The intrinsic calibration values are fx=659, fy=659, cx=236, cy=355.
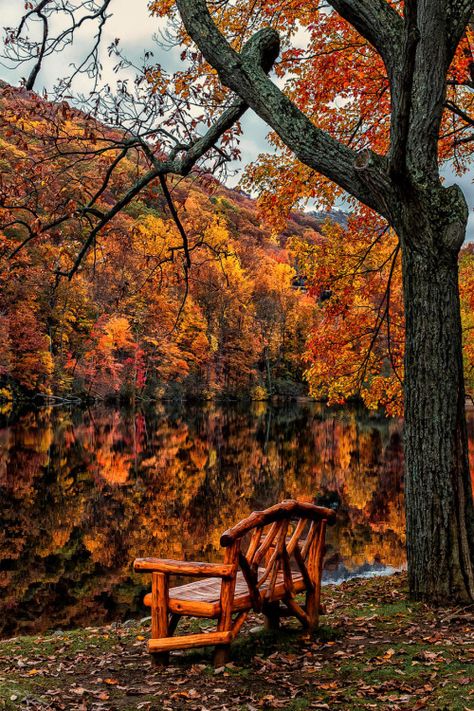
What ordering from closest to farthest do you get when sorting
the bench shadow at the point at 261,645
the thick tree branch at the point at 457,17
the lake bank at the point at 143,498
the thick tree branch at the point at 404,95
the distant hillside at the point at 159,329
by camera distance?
the thick tree branch at the point at 404,95, the bench shadow at the point at 261,645, the thick tree branch at the point at 457,17, the lake bank at the point at 143,498, the distant hillside at the point at 159,329

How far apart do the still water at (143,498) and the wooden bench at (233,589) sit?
5810 mm

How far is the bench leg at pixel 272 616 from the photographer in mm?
6301

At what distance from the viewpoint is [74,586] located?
1259 centimetres

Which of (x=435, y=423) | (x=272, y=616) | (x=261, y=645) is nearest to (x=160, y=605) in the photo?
(x=261, y=645)

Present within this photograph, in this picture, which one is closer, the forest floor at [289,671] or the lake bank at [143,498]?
the forest floor at [289,671]

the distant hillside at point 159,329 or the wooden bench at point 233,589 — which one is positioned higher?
the distant hillside at point 159,329

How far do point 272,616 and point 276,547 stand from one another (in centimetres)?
93

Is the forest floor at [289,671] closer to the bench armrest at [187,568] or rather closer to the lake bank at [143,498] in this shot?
the bench armrest at [187,568]

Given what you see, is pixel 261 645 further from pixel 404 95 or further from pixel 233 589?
pixel 404 95

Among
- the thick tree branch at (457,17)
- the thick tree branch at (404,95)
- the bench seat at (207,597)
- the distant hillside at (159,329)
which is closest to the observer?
the thick tree branch at (404,95)

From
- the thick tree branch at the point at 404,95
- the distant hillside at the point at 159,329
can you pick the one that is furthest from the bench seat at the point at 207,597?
the distant hillside at the point at 159,329

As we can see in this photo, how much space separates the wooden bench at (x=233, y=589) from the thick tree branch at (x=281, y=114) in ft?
10.2

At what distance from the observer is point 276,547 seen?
5.92m

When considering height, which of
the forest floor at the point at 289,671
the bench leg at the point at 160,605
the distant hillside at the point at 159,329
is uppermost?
the distant hillside at the point at 159,329
